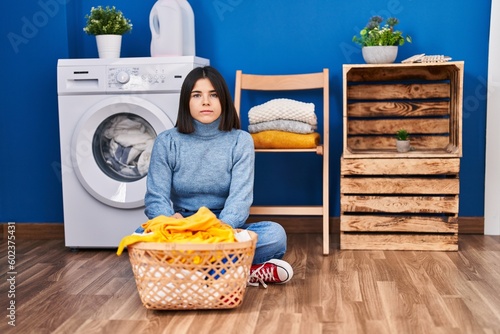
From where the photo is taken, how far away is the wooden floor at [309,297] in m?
1.81

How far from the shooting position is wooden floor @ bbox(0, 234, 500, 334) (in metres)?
1.81

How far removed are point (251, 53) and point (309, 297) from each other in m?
1.42

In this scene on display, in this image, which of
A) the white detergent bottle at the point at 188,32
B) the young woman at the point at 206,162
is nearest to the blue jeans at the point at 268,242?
the young woman at the point at 206,162

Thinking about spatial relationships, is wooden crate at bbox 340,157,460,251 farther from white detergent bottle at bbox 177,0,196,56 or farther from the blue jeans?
white detergent bottle at bbox 177,0,196,56

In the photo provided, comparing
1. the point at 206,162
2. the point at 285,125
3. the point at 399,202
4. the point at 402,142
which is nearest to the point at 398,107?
the point at 402,142

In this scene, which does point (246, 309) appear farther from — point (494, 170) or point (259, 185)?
point (494, 170)

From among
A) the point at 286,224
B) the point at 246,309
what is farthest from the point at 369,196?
the point at 246,309

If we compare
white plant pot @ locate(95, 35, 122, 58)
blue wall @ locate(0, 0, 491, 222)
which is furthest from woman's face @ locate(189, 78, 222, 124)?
blue wall @ locate(0, 0, 491, 222)

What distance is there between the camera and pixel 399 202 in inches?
109

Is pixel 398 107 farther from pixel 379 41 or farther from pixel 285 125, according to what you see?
pixel 285 125

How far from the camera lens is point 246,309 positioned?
77.1 inches

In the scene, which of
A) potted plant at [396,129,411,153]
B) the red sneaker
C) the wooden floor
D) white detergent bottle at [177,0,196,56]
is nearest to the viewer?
the wooden floor

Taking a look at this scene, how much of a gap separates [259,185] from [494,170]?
1.08 meters

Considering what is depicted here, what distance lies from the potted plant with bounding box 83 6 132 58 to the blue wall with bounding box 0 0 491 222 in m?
0.21
